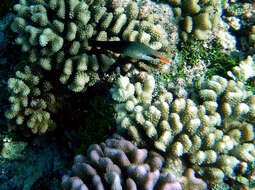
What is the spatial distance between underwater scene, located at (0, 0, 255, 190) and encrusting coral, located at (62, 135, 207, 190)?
0.01 m

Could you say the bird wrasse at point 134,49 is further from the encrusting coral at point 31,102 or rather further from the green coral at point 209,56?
the encrusting coral at point 31,102

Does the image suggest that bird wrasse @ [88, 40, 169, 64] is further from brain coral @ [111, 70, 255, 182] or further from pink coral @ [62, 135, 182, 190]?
pink coral @ [62, 135, 182, 190]

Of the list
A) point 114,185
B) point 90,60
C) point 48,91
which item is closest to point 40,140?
point 48,91

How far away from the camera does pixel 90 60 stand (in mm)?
3605

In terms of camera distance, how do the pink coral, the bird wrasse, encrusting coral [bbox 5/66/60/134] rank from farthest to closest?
encrusting coral [bbox 5/66/60/134] → the bird wrasse → the pink coral

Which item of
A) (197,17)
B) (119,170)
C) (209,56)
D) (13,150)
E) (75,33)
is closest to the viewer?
(119,170)

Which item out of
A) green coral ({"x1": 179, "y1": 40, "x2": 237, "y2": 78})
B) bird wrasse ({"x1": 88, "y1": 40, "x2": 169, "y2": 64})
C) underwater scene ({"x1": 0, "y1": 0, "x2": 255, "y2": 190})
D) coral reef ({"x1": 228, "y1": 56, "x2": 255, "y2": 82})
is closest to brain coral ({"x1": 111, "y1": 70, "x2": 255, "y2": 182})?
underwater scene ({"x1": 0, "y1": 0, "x2": 255, "y2": 190})

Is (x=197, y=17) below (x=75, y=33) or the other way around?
the other way around

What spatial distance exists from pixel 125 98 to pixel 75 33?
4.60 ft

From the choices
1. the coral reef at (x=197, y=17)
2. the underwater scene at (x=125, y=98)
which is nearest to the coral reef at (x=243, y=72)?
the underwater scene at (x=125, y=98)

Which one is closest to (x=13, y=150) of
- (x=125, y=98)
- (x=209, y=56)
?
(x=125, y=98)

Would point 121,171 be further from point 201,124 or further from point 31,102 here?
point 31,102

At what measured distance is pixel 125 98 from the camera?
3.27 meters

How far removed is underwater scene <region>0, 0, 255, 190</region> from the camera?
2766mm
